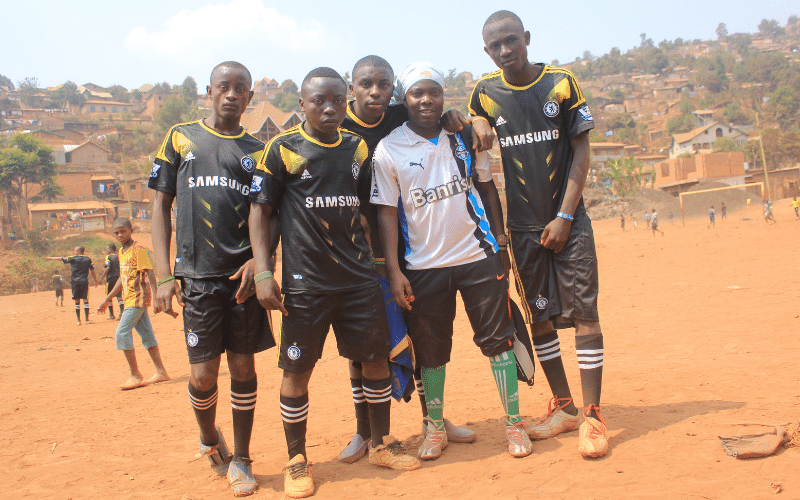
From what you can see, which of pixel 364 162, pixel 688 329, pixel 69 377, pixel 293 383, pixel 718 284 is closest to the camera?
pixel 293 383

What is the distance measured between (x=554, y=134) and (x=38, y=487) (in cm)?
431

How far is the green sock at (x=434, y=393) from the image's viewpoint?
3857 millimetres

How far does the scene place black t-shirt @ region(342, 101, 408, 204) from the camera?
12.6 feet

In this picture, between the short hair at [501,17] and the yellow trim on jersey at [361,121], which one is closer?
the short hair at [501,17]

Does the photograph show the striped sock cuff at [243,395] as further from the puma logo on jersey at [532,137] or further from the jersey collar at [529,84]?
the jersey collar at [529,84]

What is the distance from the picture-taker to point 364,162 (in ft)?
12.4

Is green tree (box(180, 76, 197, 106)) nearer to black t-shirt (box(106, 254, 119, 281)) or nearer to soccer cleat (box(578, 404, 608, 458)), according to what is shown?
black t-shirt (box(106, 254, 119, 281))

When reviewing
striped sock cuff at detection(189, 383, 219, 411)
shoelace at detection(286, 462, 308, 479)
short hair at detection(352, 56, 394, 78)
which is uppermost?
short hair at detection(352, 56, 394, 78)

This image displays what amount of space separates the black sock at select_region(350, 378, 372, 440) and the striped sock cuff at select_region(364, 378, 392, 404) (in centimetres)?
29

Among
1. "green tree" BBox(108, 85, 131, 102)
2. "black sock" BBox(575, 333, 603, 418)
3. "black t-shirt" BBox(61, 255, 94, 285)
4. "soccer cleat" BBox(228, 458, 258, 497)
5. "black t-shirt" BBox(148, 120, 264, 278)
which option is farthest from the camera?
"green tree" BBox(108, 85, 131, 102)

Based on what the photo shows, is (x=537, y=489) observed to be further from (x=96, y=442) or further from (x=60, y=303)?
(x=60, y=303)

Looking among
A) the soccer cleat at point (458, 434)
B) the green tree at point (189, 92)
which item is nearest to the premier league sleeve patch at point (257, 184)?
the soccer cleat at point (458, 434)

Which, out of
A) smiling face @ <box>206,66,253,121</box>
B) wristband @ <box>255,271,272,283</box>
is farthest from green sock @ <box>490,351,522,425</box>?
smiling face @ <box>206,66,253,121</box>

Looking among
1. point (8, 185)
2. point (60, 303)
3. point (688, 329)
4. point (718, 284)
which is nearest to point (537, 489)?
point (688, 329)
